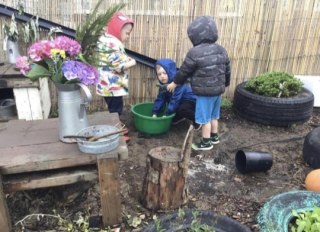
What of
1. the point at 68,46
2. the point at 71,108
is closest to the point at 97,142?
the point at 71,108

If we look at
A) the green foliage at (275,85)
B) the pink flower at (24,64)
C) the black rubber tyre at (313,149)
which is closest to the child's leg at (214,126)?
the green foliage at (275,85)

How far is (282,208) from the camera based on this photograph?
245cm

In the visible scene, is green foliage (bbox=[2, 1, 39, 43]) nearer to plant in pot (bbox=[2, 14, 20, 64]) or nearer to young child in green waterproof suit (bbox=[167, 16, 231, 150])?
plant in pot (bbox=[2, 14, 20, 64])

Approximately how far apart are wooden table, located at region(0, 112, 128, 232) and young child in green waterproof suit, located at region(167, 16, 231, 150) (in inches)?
55.6

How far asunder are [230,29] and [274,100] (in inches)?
47.4

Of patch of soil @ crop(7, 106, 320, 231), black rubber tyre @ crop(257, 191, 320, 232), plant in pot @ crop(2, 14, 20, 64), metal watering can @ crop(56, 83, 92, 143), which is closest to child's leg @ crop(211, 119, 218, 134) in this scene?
patch of soil @ crop(7, 106, 320, 231)

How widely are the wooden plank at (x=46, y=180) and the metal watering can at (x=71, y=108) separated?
251 millimetres

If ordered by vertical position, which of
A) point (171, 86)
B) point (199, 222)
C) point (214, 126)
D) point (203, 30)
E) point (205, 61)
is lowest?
point (199, 222)

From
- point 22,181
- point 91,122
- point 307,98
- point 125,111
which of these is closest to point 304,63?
point 307,98

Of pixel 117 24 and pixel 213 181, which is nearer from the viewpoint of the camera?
pixel 213 181

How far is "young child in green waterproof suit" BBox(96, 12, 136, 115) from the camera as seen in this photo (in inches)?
138

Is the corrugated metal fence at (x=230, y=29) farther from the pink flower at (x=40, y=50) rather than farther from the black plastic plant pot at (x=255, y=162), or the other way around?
the pink flower at (x=40, y=50)

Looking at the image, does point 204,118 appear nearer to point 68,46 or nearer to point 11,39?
point 68,46

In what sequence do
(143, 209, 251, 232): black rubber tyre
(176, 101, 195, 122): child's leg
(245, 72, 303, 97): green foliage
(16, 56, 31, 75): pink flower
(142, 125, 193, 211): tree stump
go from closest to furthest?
(16, 56, 31, 75): pink flower → (143, 209, 251, 232): black rubber tyre → (142, 125, 193, 211): tree stump → (176, 101, 195, 122): child's leg → (245, 72, 303, 97): green foliage
